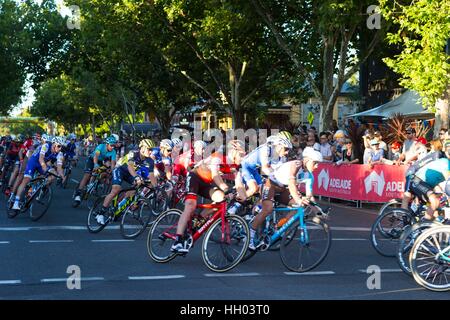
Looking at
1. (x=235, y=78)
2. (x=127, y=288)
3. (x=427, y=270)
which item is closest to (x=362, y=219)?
(x=427, y=270)

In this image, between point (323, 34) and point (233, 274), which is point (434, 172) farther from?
point (323, 34)

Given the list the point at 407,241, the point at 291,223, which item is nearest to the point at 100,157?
the point at 291,223

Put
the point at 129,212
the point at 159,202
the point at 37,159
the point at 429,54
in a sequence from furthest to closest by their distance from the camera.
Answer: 1. the point at 429,54
2. the point at 37,159
3. the point at 159,202
4. the point at 129,212

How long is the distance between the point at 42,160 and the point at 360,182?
25.8 ft

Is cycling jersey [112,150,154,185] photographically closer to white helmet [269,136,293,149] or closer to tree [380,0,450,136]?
white helmet [269,136,293,149]

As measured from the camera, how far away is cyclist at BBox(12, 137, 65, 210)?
13812 millimetres

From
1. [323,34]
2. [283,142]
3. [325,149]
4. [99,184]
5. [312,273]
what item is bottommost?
[312,273]

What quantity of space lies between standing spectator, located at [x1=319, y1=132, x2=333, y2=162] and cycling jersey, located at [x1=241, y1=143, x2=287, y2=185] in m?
8.58

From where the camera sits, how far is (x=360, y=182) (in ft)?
56.1

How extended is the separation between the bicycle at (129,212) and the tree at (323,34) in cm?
1064

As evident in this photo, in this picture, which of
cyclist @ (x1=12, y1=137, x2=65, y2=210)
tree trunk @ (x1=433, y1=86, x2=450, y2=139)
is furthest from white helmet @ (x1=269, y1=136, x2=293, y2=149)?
tree trunk @ (x1=433, y1=86, x2=450, y2=139)

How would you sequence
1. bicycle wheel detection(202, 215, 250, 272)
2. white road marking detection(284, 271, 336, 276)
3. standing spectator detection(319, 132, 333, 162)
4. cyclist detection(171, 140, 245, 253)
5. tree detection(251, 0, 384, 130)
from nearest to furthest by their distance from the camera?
white road marking detection(284, 271, 336, 276), bicycle wheel detection(202, 215, 250, 272), cyclist detection(171, 140, 245, 253), standing spectator detection(319, 132, 333, 162), tree detection(251, 0, 384, 130)

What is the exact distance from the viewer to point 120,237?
11.7 meters

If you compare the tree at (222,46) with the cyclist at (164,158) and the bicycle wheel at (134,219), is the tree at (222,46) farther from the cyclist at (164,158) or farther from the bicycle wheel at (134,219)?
the bicycle wheel at (134,219)
